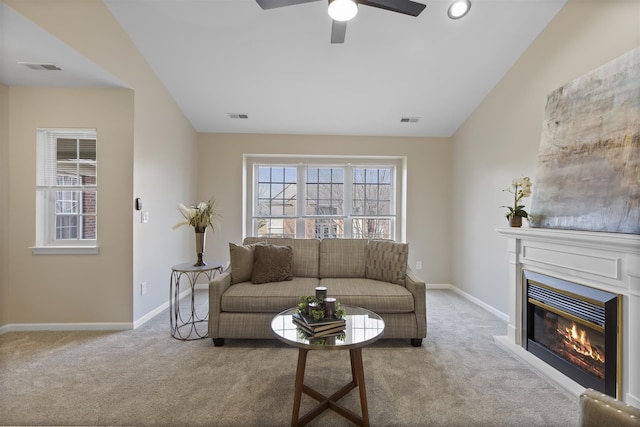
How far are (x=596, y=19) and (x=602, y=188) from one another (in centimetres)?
139

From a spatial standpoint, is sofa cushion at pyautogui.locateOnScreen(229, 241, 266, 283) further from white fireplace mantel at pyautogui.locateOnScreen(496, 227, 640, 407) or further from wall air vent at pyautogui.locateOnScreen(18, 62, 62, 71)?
white fireplace mantel at pyautogui.locateOnScreen(496, 227, 640, 407)

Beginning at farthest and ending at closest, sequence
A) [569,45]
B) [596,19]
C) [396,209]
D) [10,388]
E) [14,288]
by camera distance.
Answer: [396,209]
[14,288]
[569,45]
[596,19]
[10,388]

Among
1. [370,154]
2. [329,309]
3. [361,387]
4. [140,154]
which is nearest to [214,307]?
[329,309]

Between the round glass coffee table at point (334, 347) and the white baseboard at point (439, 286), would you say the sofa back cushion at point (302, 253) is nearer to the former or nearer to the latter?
the round glass coffee table at point (334, 347)

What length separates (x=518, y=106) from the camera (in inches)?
122

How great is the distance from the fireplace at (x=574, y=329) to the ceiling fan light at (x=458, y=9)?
240cm

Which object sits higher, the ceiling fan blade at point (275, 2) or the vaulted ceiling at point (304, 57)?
the vaulted ceiling at point (304, 57)

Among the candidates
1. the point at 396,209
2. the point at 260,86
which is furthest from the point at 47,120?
the point at 396,209

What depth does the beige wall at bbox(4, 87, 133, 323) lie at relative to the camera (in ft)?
9.52

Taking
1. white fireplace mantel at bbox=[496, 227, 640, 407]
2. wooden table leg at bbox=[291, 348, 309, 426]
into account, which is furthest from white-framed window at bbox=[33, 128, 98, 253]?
white fireplace mantel at bbox=[496, 227, 640, 407]

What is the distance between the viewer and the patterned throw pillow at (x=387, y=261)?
2.99 m

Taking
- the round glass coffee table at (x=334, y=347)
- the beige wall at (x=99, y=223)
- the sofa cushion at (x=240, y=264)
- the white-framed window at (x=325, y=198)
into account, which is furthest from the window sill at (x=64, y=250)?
the round glass coffee table at (x=334, y=347)

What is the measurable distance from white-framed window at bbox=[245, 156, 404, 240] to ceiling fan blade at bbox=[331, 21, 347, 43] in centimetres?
255

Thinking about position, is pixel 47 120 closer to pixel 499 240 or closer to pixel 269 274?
pixel 269 274
